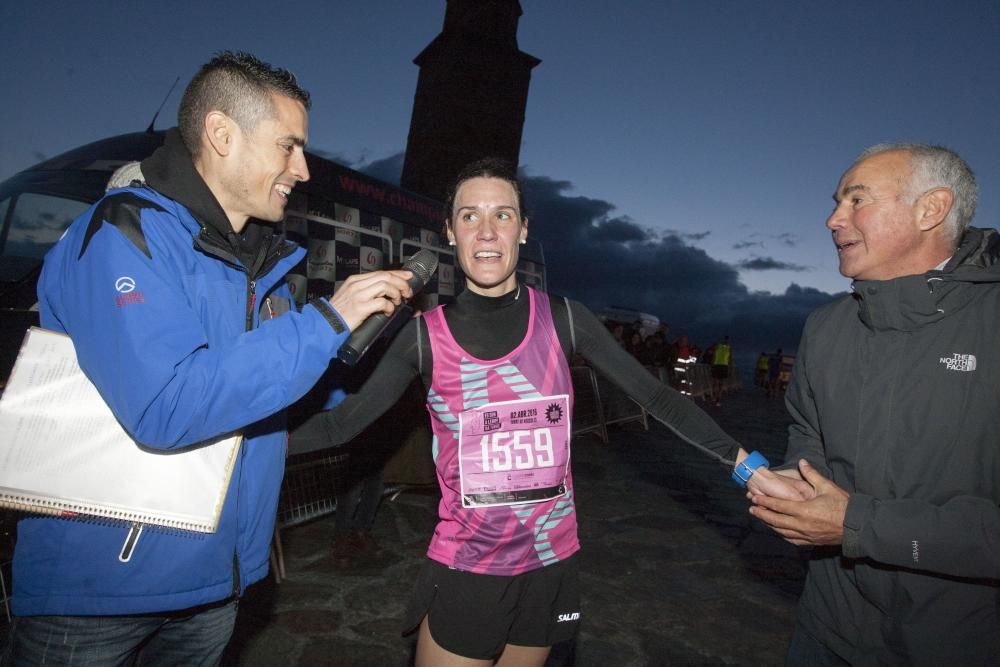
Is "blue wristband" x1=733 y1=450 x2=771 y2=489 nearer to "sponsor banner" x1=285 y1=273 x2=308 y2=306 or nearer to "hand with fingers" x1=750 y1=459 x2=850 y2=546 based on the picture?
"hand with fingers" x1=750 y1=459 x2=850 y2=546

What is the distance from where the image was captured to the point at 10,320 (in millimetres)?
3877

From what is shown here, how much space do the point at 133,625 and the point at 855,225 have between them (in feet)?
9.26

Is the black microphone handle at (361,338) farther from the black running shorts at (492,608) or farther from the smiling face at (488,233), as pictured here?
the black running shorts at (492,608)

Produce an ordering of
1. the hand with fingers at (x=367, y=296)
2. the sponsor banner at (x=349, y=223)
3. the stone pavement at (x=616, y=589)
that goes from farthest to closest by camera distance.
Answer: the sponsor banner at (x=349, y=223)
the stone pavement at (x=616, y=589)
the hand with fingers at (x=367, y=296)

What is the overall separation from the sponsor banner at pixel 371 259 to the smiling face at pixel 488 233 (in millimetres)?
4765

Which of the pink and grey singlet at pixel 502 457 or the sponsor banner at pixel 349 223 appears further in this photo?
the sponsor banner at pixel 349 223

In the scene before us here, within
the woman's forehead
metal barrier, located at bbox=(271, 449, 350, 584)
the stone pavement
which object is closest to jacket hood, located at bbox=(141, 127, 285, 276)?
the woman's forehead

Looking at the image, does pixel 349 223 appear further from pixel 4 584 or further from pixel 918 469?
pixel 918 469

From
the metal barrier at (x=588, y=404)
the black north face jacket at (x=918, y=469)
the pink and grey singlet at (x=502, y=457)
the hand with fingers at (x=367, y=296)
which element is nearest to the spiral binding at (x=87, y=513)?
the hand with fingers at (x=367, y=296)

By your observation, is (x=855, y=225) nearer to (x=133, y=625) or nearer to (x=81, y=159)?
(x=133, y=625)

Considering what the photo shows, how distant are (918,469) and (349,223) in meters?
6.17

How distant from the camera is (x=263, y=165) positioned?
66.5 inches

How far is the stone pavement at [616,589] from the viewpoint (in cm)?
330

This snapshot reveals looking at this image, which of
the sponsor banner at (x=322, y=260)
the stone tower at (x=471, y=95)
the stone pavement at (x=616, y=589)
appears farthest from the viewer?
the stone tower at (x=471, y=95)
